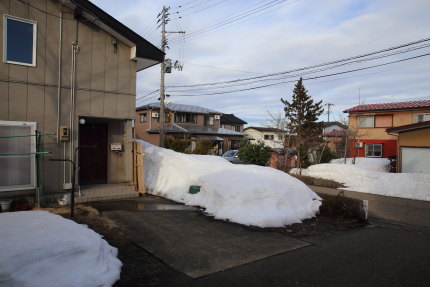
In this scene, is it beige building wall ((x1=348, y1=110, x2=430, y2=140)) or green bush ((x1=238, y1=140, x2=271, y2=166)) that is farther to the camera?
beige building wall ((x1=348, y1=110, x2=430, y2=140))

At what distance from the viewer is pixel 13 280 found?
3.07 m

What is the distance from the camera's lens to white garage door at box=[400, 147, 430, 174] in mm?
14984

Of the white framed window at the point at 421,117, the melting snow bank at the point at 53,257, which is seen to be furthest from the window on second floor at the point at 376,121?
the melting snow bank at the point at 53,257

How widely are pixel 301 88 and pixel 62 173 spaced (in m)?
21.5

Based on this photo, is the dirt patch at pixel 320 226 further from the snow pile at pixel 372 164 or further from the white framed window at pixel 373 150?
the white framed window at pixel 373 150

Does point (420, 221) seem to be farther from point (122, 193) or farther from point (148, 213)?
point (122, 193)

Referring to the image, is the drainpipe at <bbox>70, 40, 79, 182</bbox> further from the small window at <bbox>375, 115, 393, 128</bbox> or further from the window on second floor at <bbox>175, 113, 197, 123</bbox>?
the window on second floor at <bbox>175, 113, 197, 123</bbox>

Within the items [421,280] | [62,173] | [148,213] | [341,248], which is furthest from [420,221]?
[62,173]

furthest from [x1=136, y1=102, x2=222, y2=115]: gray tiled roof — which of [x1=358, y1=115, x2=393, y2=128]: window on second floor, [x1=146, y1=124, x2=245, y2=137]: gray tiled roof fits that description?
[x1=358, y1=115, x2=393, y2=128]: window on second floor

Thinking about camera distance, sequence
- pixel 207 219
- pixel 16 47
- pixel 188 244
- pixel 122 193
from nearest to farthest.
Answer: pixel 188 244, pixel 207 219, pixel 16 47, pixel 122 193

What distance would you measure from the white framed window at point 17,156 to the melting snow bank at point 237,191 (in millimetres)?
3647

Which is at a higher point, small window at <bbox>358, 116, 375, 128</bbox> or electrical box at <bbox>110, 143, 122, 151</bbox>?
small window at <bbox>358, 116, 375, 128</bbox>

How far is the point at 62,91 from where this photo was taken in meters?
8.20

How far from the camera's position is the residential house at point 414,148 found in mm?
14914
